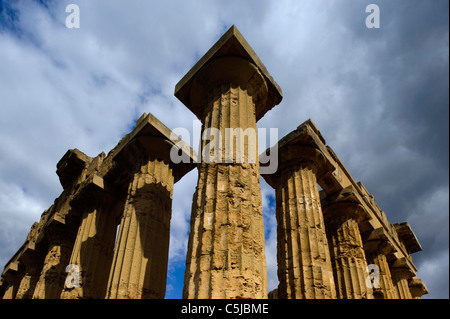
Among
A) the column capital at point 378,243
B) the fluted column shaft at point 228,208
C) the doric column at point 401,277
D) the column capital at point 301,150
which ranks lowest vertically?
the fluted column shaft at point 228,208

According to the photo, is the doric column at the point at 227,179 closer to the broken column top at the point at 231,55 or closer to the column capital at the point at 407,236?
the broken column top at the point at 231,55

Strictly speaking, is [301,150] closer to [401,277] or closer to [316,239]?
[316,239]

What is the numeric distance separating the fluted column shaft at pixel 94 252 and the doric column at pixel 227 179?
680cm

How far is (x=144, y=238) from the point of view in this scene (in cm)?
1070

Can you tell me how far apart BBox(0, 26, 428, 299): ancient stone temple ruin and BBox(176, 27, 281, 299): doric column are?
3cm

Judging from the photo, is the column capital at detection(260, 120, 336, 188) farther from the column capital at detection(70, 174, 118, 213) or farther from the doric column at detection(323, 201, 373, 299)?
the column capital at detection(70, 174, 118, 213)

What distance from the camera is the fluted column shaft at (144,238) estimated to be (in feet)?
32.5

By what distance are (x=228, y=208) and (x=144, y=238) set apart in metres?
4.58

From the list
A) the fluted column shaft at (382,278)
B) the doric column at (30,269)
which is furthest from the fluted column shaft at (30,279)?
the fluted column shaft at (382,278)

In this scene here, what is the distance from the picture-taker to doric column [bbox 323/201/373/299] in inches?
529

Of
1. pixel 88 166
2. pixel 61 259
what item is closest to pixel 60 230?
pixel 61 259

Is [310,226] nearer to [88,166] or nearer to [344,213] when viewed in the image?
[344,213]

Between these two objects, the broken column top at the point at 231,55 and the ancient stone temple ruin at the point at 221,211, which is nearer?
the ancient stone temple ruin at the point at 221,211
